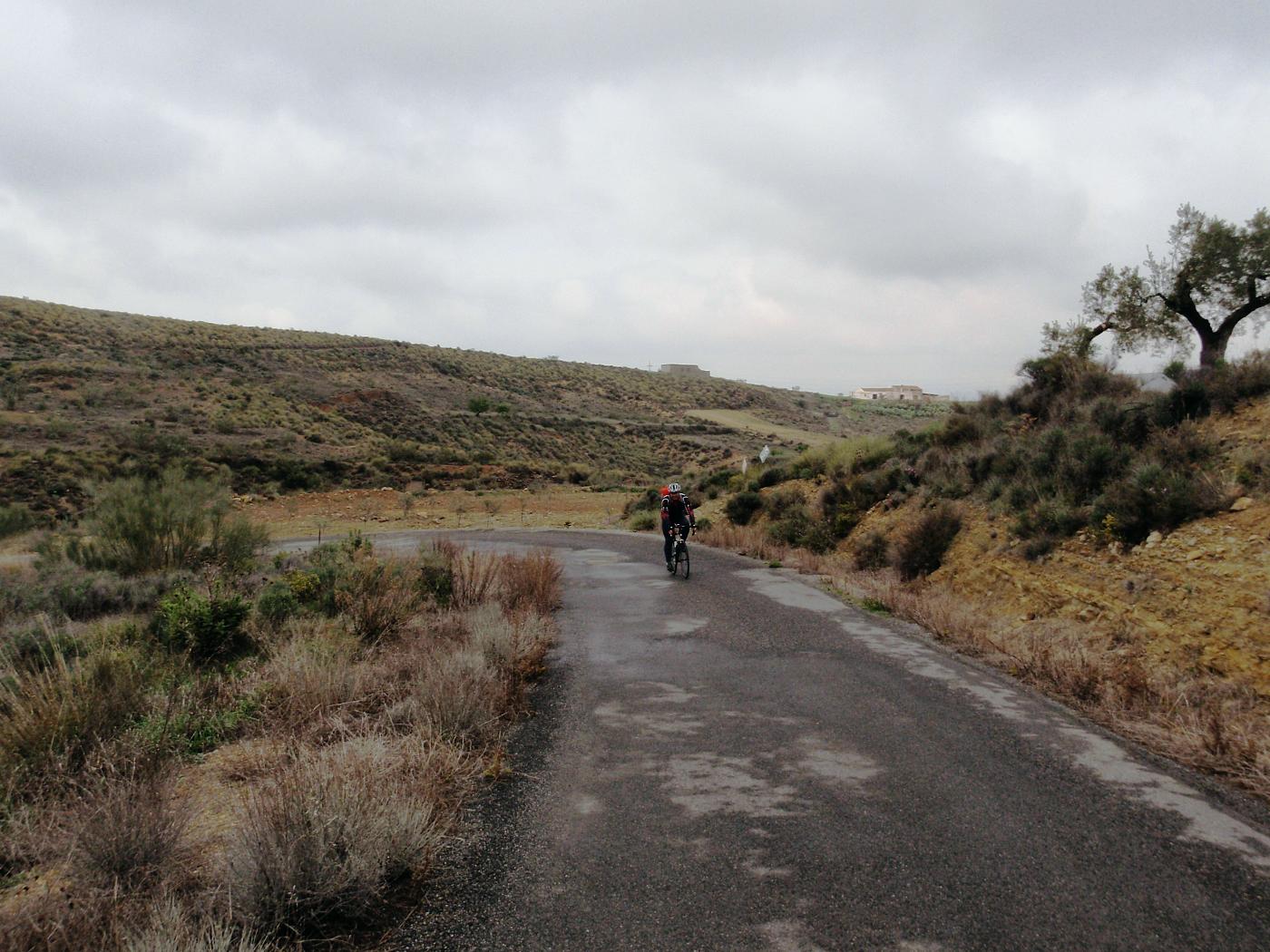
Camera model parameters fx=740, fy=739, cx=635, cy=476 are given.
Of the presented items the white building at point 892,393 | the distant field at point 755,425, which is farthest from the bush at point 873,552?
the white building at point 892,393

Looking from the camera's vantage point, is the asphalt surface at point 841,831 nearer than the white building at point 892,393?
Yes

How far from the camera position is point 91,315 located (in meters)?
66.8

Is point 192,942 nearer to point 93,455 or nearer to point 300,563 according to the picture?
point 300,563

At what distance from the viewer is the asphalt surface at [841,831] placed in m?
3.46

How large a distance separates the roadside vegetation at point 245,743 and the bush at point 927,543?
7.02 meters

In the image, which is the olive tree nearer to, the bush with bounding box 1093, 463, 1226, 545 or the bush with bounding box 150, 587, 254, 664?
the bush with bounding box 1093, 463, 1226, 545

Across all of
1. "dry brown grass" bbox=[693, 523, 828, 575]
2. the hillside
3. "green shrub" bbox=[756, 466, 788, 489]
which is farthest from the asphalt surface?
the hillside

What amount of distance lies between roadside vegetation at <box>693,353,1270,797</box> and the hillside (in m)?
27.5

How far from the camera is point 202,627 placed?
8320 mm

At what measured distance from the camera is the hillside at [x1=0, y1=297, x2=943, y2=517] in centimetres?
3872

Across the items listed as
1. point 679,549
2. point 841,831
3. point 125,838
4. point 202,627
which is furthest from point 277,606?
point 679,549

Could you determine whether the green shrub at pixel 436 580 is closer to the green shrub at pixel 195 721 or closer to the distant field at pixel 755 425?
the green shrub at pixel 195 721

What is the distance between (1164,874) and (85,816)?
5.53 meters

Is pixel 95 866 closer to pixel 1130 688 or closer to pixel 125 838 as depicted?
pixel 125 838
